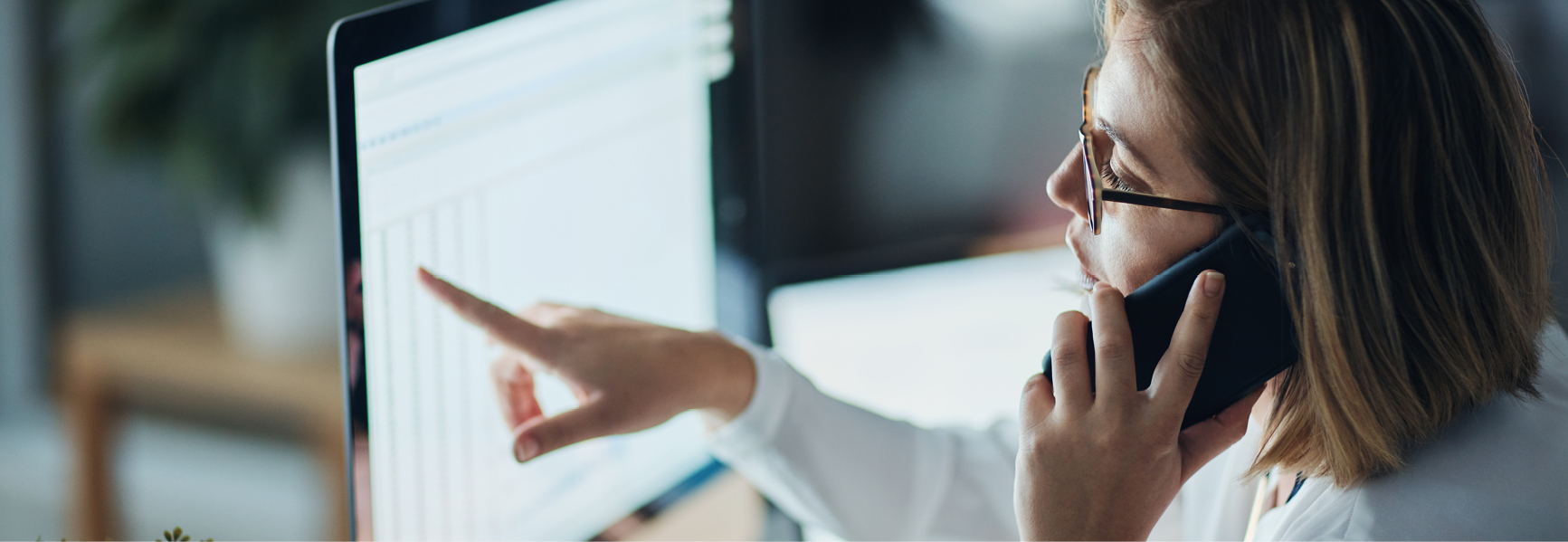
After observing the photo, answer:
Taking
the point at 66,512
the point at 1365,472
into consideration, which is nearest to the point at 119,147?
the point at 66,512

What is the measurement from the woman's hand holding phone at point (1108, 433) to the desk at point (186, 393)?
0.71 m

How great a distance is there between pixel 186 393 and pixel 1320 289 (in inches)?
→ 44.0

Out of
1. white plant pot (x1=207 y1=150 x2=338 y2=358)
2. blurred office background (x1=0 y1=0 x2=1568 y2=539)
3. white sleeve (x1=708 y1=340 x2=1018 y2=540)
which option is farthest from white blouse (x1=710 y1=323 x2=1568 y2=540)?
white plant pot (x1=207 y1=150 x2=338 y2=358)

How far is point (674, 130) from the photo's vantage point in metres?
0.67

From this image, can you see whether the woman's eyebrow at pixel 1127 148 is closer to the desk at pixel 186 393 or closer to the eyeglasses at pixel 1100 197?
the eyeglasses at pixel 1100 197

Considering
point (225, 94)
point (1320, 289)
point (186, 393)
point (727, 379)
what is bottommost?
point (186, 393)

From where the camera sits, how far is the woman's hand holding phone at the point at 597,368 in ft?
1.58

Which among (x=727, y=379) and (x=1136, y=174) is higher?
(x=1136, y=174)

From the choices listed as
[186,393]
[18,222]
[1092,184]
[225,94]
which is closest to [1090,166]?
[1092,184]

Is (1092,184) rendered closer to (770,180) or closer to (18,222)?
(770,180)

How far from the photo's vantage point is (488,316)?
1.54ft

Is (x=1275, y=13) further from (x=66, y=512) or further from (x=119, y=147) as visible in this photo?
(x=66, y=512)

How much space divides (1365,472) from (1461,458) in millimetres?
44

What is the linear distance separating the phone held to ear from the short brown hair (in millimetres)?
17
